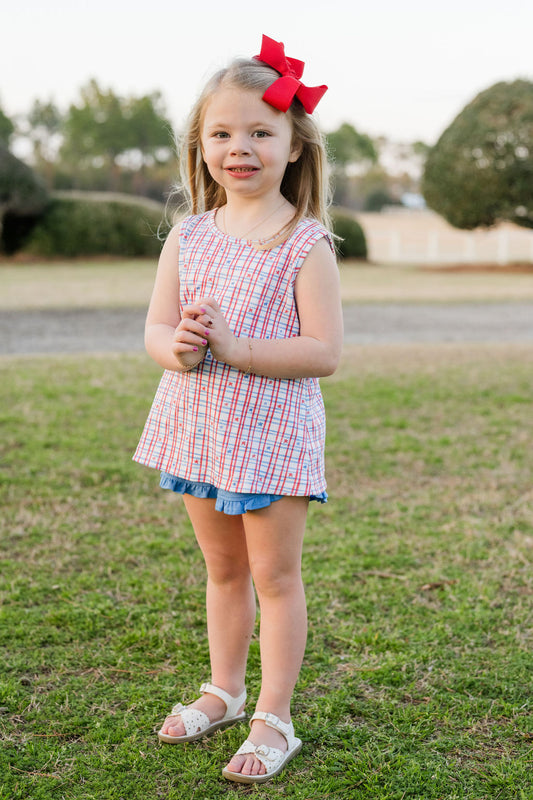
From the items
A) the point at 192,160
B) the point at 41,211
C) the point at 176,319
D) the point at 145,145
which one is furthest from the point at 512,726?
the point at 145,145

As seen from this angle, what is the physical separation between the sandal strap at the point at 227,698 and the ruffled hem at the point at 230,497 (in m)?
0.56

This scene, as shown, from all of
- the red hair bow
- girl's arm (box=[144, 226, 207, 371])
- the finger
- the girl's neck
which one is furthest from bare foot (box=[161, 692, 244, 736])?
the red hair bow

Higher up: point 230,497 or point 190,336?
point 190,336

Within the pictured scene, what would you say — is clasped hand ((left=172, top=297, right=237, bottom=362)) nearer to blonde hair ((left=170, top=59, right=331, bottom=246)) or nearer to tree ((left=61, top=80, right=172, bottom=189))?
blonde hair ((left=170, top=59, right=331, bottom=246))

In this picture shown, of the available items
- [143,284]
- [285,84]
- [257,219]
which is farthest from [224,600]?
[143,284]

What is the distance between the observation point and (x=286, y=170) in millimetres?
1997

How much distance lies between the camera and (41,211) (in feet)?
68.9

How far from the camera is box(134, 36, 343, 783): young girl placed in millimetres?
1802

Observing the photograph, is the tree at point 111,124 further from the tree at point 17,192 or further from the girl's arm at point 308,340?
the girl's arm at point 308,340

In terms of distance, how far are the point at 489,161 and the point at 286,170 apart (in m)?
18.5

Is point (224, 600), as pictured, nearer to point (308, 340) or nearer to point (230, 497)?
point (230, 497)

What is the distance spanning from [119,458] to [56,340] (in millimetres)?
4317

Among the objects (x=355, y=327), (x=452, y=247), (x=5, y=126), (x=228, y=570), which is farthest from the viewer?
(x=5, y=126)

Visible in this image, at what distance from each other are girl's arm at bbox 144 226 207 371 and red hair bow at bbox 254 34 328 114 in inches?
15.9
